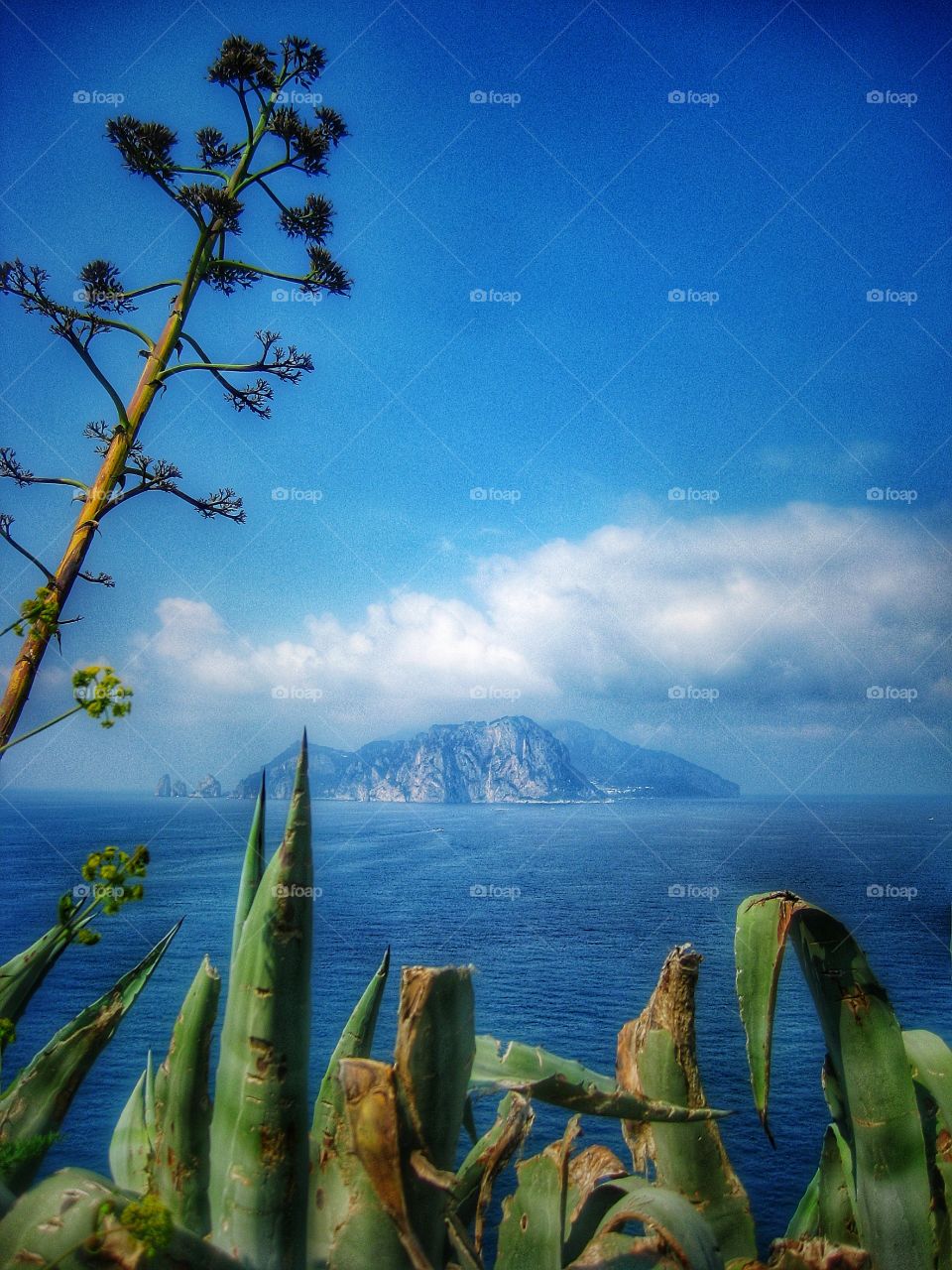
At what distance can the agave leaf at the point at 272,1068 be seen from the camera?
816mm

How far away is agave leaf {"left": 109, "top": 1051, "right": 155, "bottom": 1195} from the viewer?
128cm

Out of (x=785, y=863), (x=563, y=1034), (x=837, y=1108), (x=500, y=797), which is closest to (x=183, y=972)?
(x=563, y=1034)

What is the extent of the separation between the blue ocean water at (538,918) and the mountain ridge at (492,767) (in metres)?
0.76

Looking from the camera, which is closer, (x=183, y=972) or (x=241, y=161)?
(x=241, y=161)

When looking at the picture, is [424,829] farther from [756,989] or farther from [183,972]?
[756,989]

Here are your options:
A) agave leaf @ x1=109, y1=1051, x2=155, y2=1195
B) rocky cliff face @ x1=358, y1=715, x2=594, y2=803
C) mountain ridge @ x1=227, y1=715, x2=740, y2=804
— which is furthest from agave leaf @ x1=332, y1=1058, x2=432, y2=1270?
rocky cliff face @ x1=358, y1=715, x2=594, y2=803

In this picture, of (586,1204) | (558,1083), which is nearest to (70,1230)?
(558,1083)

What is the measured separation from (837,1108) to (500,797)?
2702 cm

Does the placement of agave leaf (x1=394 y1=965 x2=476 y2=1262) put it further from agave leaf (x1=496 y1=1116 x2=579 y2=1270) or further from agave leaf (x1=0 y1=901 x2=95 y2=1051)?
agave leaf (x1=0 y1=901 x2=95 y2=1051)

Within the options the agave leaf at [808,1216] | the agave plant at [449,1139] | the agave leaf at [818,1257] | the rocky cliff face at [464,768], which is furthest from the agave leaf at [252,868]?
the rocky cliff face at [464,768]

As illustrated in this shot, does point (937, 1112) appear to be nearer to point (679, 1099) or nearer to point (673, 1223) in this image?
point (679, 1099)

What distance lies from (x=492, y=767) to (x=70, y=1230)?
2594 centimetres

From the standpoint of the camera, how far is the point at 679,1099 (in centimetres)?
120

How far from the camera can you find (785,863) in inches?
698
